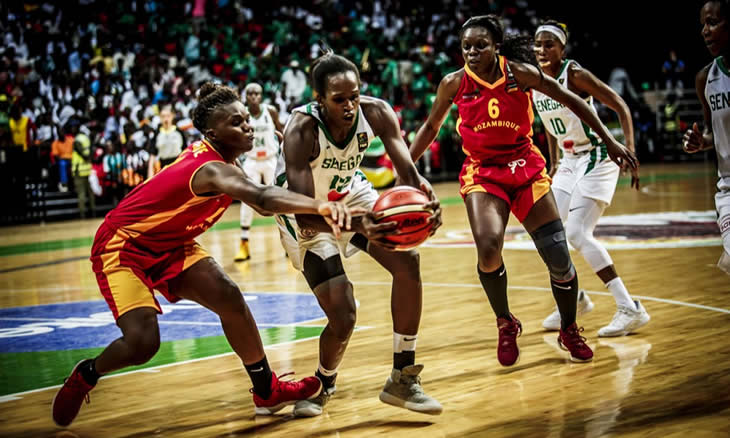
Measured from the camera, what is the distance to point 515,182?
5426mm

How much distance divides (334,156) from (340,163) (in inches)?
2.3

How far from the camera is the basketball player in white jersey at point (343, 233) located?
172 inches

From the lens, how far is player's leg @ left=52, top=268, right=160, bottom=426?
172 inches

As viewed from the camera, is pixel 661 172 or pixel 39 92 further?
pixel 661 172

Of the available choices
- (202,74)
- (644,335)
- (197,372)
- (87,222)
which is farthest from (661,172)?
(197,372)

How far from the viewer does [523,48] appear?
18.5ft

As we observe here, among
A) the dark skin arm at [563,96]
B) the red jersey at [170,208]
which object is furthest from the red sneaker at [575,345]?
the red jersey at [170,208]

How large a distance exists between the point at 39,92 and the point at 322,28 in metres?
8.07

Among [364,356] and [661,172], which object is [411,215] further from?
[661,172]

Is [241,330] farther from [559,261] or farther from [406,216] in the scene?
[559,261]

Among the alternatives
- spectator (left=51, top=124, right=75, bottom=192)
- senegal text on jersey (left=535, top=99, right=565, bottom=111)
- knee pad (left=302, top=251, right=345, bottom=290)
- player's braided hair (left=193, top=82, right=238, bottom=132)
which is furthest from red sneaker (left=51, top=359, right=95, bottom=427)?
spectator (left=51, top=124, right=75, bottom=192)

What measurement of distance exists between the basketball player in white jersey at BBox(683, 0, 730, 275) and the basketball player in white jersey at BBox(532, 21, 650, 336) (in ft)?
2.60

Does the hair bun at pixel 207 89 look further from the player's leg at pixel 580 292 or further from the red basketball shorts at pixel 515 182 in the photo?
the player's leg at pixel 580 292

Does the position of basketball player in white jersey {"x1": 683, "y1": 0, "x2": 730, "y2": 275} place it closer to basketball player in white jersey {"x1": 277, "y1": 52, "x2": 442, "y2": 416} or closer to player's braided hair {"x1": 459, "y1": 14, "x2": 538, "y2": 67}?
player's braided hair {"x1": 459, "y1": 14, "x2": 538, "y2": 67}
